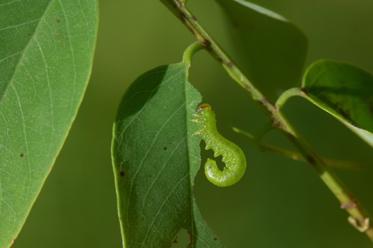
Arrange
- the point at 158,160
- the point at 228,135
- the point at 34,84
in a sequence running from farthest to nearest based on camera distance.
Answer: the point at 228,135 < the point at 158,160 < the point at 34,84

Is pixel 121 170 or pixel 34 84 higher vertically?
pixel 34 84

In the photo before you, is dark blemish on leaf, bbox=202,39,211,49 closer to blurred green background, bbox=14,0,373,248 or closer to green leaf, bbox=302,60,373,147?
green leaf, bbox=302,60,373,147

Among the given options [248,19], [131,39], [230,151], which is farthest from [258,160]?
[230,151]

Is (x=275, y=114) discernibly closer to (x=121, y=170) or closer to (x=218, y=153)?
(x=218, y=153)

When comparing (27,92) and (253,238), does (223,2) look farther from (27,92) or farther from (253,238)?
(253,238)

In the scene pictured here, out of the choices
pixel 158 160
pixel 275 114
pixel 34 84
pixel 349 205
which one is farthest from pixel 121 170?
pixel 349 205

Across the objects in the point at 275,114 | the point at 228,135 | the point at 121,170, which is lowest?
the point at 228,135

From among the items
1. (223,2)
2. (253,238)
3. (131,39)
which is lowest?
(253,238)

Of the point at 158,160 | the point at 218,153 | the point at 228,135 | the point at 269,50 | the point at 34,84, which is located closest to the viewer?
the point at 34,84

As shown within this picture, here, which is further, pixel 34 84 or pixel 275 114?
pixel 275 114
